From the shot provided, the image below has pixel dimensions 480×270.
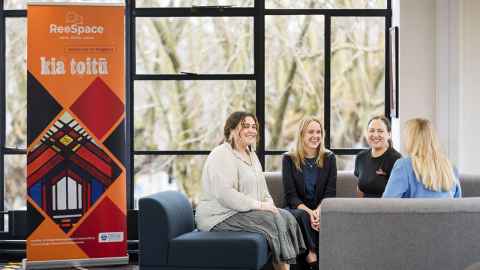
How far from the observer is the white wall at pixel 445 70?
7.07m

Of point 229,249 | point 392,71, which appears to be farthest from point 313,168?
point 392,71

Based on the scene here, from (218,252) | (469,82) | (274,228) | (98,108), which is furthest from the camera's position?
(469,82)

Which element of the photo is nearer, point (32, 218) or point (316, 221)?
point (316, 221)

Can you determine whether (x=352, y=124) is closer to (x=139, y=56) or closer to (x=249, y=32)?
(x=249, y=32)

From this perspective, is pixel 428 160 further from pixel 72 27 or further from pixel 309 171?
pixel 72 27

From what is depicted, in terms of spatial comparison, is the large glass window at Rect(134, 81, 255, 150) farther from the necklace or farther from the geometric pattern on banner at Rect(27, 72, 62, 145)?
the necklace

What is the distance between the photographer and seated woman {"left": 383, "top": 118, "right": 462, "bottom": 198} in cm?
477

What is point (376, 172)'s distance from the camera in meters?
5.97

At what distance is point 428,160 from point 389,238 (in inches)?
28.6

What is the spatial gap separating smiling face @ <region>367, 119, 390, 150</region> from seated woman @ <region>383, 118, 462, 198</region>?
1.09 m

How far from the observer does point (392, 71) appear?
738 centimetres

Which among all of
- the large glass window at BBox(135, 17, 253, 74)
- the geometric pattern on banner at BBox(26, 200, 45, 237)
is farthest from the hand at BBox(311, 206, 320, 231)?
the geometric pattern on banner at BBox(26, 200, 45, 237)

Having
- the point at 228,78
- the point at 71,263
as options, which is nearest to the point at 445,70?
the point at 228,78

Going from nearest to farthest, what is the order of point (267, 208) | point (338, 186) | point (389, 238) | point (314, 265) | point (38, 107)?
1. point (389, 238)
2. point (267, 208)
3. point (314, 265)
4. point (338, 186)
5. point (38, 107)
